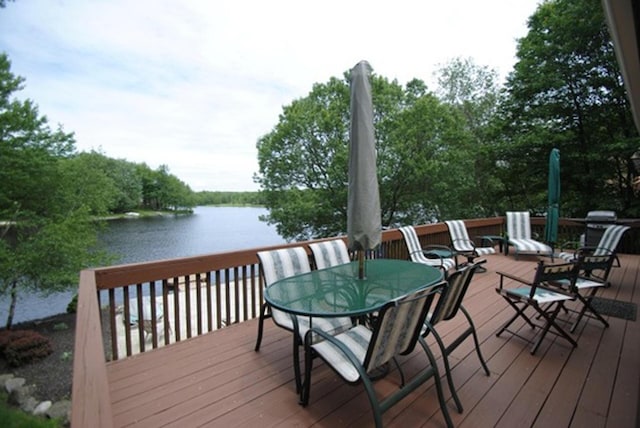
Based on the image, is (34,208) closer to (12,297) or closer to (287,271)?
(12,297)

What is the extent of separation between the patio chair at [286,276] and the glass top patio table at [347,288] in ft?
0.59

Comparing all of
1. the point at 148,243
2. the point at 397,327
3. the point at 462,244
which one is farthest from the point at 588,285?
the point at 148,243

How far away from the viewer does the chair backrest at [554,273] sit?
9.06ft

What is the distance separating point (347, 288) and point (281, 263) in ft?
2.71

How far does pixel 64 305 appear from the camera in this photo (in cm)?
1438

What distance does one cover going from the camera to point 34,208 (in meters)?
12.4

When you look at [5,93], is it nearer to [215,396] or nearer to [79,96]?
[79,96]

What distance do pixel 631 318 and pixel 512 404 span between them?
263 centimetres

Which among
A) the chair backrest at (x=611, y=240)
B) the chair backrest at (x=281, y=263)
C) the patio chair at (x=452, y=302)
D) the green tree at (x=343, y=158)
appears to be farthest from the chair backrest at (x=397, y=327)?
the green tree at (x=343, y=158)

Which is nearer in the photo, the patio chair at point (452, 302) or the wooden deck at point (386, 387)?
the wooden deck at point (386, 387)

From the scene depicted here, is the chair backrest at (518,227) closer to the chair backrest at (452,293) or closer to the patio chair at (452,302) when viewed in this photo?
the patio chair at (452,302)

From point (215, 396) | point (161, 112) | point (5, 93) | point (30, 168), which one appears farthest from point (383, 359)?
point (161, 112)

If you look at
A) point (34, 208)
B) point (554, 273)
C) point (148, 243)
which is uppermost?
point (34, 208)

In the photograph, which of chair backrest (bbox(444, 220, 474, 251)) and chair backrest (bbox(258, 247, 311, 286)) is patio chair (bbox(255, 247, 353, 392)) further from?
chair backrest (bbox(444, 220, 474, 251))
